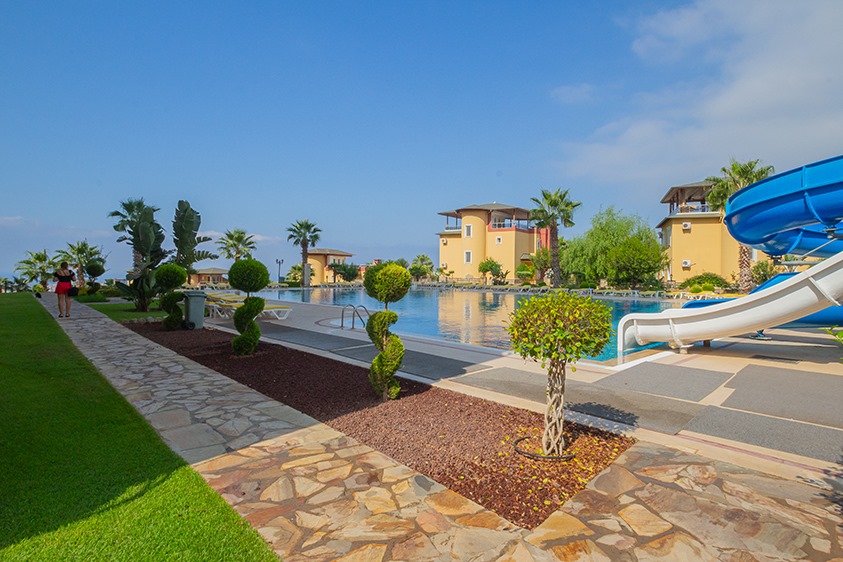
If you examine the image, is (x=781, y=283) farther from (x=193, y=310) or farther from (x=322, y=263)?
(x=322, y=263)

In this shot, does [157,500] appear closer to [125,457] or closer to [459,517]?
[125,457]

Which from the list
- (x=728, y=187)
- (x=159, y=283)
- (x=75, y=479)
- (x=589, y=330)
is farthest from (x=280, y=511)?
(x=728, y=187)

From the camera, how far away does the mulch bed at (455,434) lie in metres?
3.35

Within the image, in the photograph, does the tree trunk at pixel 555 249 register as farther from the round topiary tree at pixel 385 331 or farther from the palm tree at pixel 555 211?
the round topiary tree at pixel 385 331

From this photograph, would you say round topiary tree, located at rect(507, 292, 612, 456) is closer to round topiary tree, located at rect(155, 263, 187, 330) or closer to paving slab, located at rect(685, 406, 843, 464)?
paving slab, located at rect(685, 406, 843, 464)

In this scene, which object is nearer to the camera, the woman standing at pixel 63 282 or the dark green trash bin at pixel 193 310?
the dark green trash bin at pixel 193 310

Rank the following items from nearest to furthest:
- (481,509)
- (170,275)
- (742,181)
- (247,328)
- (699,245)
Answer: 1. (481,509)
2. (247,328)
3. (170,275)
4. (742,181)
5. (699,245)

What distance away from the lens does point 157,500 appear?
3057 mm

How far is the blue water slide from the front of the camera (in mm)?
7297

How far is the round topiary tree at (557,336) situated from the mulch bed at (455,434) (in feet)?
1.26

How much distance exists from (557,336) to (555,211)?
A: 116 ft

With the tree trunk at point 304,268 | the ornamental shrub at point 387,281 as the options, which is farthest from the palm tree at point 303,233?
the ornamental shrub at point 387,281

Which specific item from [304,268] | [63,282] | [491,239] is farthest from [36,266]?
[491,239]

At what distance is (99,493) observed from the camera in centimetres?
314
